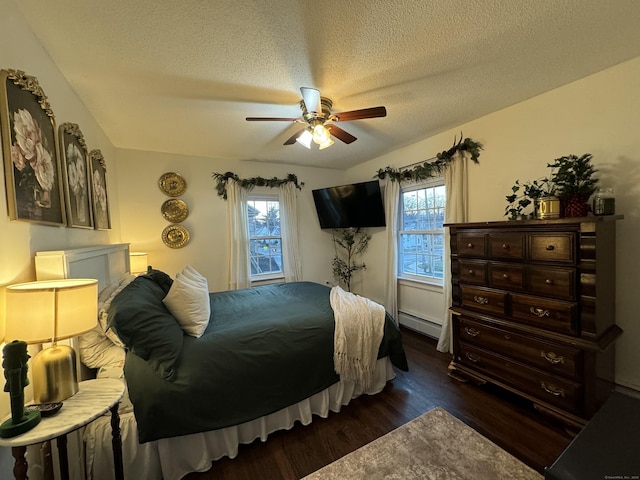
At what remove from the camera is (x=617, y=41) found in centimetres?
155

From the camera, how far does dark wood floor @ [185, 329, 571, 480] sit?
153 centimetres

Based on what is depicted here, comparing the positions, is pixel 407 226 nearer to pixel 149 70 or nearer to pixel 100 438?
pixel 149 70

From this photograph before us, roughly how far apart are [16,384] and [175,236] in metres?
2.75

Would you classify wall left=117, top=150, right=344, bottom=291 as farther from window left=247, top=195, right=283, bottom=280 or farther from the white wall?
the white wall

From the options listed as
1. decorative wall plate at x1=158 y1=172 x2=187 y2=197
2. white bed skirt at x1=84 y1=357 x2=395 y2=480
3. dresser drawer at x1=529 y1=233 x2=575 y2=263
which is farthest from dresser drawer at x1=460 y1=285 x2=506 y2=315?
decorative wall plate at x1=158 y1=172 x2=187 y2=197

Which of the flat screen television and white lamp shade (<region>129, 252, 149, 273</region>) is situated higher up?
the flat screen television

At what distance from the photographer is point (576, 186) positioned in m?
1.79

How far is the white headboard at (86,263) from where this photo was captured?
4.00 feet

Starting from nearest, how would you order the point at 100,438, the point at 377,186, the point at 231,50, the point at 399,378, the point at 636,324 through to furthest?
1. the point at 100,438
2. the point at 231,50
3. the point at 636,324
4. the point at 399,378
5. the point at 377,186

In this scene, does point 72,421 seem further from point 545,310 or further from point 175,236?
point 175,236

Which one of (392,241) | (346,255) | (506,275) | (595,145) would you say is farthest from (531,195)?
(346,255)

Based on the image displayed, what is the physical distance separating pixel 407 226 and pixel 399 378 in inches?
80.3

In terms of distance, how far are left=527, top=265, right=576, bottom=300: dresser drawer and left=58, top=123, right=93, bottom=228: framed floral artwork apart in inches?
127

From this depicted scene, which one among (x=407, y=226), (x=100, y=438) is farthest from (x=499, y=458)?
(x=407, y=226)
